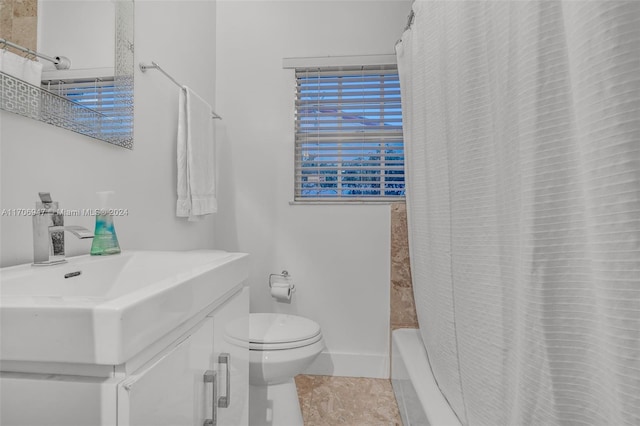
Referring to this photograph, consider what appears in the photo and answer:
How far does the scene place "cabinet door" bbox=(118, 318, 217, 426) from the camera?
1.36 ft

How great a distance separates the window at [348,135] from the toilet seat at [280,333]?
2.37 feet

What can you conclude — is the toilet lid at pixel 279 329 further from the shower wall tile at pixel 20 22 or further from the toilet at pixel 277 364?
the shower wall tile at pixel 20 22

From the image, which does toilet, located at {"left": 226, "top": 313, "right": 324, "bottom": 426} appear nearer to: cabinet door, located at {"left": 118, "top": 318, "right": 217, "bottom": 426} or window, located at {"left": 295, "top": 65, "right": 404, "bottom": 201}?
cabinet door, located at {"left": 118, "top": 318, "right": 217, "bottom": 426}

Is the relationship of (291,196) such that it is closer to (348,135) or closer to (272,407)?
(348,135)

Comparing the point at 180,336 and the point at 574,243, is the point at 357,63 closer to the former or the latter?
the point at 574,243

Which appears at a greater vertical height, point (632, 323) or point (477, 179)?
point (477, 179)

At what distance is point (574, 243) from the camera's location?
1.80 feet

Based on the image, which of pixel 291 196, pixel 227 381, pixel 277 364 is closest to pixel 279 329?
pixel 277 364

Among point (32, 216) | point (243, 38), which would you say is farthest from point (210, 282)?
point (243, 38)

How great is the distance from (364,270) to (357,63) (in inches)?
47.4

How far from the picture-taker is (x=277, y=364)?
1.27 meters

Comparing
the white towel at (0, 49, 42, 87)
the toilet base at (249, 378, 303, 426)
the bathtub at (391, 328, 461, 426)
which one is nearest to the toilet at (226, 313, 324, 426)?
the toilet base at (249, 378, 303, 426)

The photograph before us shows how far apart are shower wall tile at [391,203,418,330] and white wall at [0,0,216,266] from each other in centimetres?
108

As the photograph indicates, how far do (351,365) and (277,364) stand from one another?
75 cm
